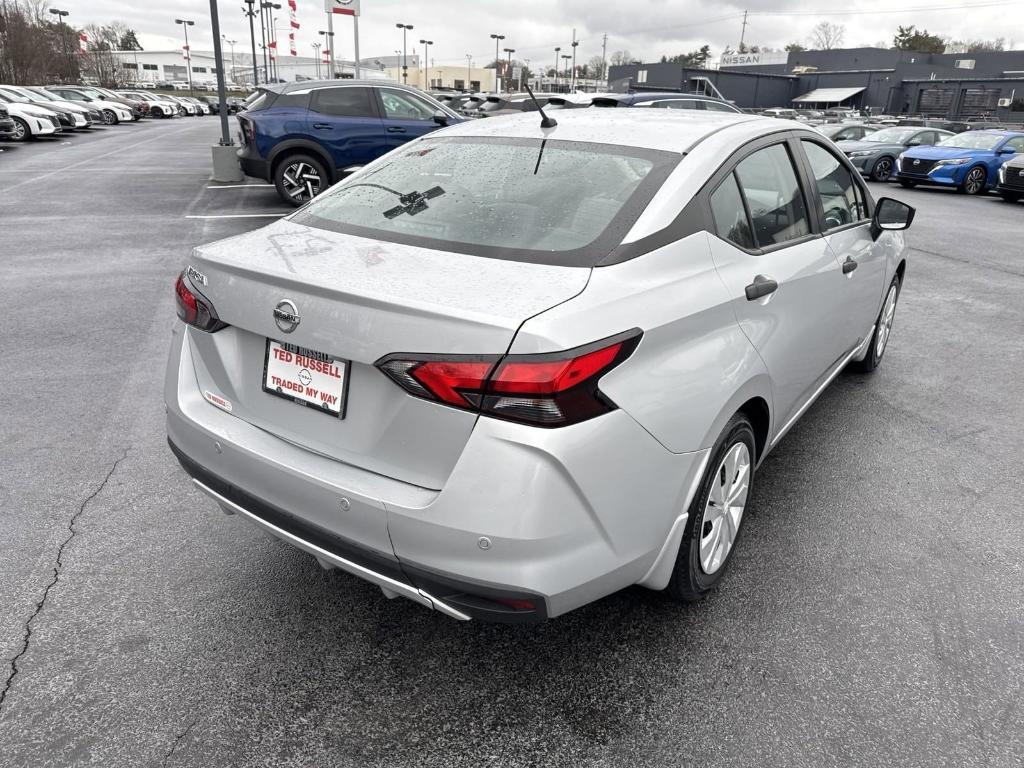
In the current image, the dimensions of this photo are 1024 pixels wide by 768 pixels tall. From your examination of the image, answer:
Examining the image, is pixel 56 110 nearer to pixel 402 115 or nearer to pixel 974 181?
pixel 402 115

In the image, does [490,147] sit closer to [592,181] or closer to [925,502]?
[592,181]

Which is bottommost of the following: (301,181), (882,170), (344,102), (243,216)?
(243,216)

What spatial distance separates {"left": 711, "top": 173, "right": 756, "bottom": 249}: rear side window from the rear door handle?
135 mm

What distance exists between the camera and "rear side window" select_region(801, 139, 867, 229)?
3.61 meters

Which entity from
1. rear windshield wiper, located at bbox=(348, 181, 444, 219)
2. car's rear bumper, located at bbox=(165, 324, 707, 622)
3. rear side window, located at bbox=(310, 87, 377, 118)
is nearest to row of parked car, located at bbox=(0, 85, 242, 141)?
→ rear side window, located at bbox=(310, 87, 377, 118)

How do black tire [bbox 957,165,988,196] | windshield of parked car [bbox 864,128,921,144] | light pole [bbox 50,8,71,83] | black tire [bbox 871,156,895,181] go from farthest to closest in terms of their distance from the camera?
light pole [bbox 50,8,71,83] → windshield of parked car [bbox 864,128,921,144] → black tire [bbox 871,156,895,181] → black tire [bbox 957,165,988,196]

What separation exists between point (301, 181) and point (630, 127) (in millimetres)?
9591

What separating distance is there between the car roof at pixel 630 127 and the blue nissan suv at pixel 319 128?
28.0 feet

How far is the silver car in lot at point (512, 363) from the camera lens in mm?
1897

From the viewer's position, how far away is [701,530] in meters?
2.54

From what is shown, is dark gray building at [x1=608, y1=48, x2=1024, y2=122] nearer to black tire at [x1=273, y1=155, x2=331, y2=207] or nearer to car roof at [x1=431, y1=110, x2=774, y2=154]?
black tire at [x1=273, y1=155, x2=331, y2=207]

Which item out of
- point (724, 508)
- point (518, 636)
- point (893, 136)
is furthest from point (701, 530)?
point (893, 136)

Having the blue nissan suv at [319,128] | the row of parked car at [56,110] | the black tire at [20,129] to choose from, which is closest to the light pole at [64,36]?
the row of parked car at [56,110]

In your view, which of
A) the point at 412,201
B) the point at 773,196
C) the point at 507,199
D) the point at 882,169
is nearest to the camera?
the point at 507,199
